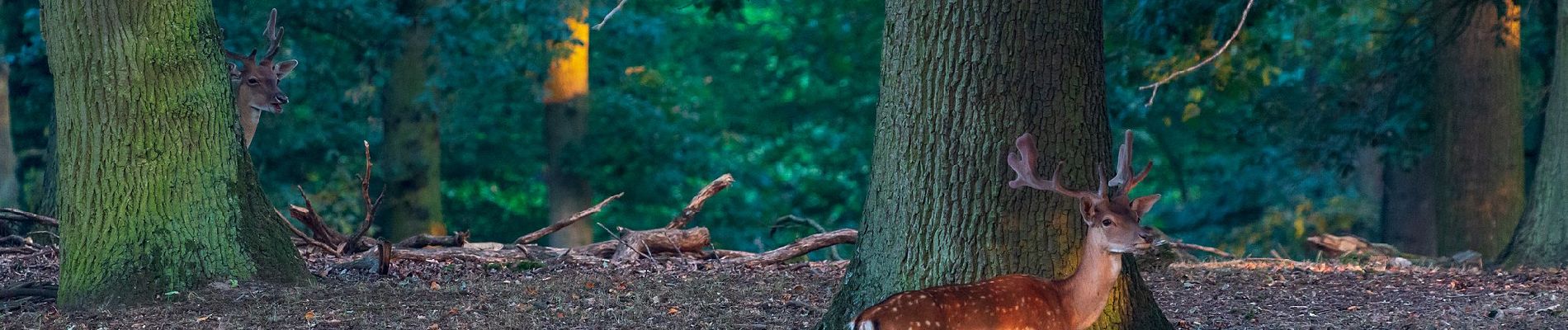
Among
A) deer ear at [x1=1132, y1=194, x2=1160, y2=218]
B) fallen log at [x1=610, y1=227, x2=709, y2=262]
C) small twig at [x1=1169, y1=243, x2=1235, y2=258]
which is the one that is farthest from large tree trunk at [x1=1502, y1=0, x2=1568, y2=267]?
fallen log at [x1=610, y1=227, x2=709, y2=262]

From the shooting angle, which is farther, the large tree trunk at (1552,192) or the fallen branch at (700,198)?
the fallen branch at (700,198)

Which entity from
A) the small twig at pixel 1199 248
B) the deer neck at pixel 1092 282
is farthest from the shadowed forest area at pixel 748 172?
the small twig at pixel 1199 248

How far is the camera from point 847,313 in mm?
6059

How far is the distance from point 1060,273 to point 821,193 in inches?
684

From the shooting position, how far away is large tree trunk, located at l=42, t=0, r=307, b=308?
696 cm

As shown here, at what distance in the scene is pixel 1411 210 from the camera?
1540 centimetres

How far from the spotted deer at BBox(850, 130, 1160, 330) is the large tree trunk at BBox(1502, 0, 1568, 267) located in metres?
4.60

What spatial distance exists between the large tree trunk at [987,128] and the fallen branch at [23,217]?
605cm

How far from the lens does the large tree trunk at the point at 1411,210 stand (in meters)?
15.0

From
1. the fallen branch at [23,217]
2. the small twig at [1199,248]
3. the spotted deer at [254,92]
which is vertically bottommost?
the fallen branch at [23,217]

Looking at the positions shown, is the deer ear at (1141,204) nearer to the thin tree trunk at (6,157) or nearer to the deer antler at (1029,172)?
the deer antler at (1029,172)

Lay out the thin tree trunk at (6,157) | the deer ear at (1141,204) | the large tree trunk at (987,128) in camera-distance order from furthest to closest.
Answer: the thin tree trunk at (6,157)
the large tree trunk at (987,128)
the deer ear at (1141,204)

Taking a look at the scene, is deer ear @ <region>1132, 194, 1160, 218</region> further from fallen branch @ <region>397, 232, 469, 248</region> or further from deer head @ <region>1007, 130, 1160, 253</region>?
fallen branch @ <region>397, 232, 469, 248</region>

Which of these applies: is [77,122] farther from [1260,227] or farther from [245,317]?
[1260,227]
